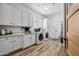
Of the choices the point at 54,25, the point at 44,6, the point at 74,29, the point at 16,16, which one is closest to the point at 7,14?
the point at 16,16

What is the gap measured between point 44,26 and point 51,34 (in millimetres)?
867

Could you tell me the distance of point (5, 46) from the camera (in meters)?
2.83

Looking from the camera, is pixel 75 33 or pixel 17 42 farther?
pixel 17 42

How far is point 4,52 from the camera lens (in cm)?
279

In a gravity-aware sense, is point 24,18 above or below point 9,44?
above

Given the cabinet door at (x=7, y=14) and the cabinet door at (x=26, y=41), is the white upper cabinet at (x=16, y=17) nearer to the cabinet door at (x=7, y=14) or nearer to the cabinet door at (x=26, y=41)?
the cabinet door at (x=7, y=14)

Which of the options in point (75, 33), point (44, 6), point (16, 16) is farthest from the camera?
point (44, 6)

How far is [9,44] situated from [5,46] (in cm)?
16

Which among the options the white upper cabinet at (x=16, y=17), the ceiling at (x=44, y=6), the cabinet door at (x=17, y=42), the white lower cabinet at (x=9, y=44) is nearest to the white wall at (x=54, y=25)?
the ceiling at (x=44, y=6)

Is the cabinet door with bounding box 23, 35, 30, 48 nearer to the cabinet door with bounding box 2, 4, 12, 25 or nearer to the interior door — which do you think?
the cabinet door with bounding box 2, 4, 12, 25

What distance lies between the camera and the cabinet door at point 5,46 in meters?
2.71

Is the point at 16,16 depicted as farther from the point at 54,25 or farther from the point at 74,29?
the point at 54,25

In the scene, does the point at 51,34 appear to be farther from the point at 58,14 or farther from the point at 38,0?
the point at 38,0

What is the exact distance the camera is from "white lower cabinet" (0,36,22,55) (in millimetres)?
2740
